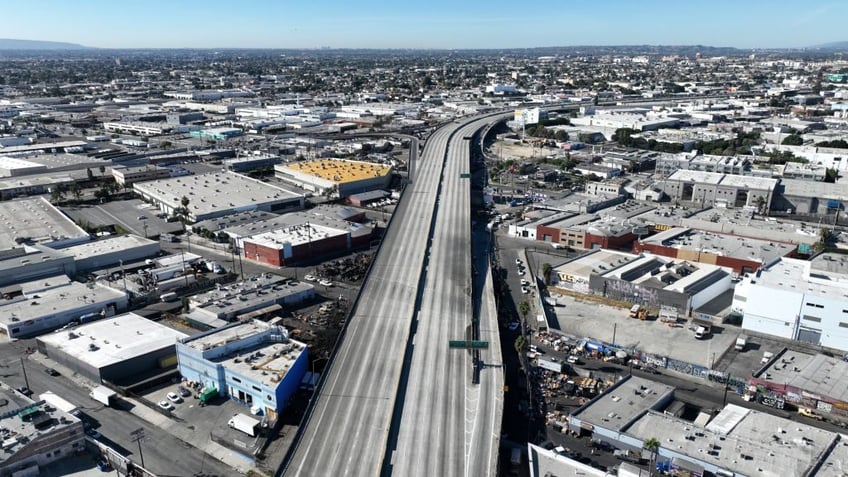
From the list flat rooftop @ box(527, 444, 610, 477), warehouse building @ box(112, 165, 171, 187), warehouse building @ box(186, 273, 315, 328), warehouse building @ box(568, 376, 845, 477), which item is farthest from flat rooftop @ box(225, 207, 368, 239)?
flat rooftop @ box(527, 444, 610, 477)

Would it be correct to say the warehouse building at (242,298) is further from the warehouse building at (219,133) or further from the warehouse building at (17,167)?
the warehouse building at (219,133)

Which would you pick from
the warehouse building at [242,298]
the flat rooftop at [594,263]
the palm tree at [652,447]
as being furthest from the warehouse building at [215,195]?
the palm tree at [652,447]

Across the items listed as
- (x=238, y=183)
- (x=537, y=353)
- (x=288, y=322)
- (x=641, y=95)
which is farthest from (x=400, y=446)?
(x=641, y=95)

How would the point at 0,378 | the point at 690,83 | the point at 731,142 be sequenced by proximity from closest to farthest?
the point at 0,378
the point at 731,142
the point at 690,83

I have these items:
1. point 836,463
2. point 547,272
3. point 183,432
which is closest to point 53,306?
point 183,432

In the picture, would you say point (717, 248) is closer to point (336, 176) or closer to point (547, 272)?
point (547, 272)

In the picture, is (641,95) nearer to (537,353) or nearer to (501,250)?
(501,250)

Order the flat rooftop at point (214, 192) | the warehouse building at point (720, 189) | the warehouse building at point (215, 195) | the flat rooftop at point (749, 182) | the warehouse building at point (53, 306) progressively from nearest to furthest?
the warehouse building at point (53, 306), the warehouse building at point (215, 195), the flat rooftop at point (214, 192), the warehouse building at point (720, 189), the flat rooftop at point (749, 182)
